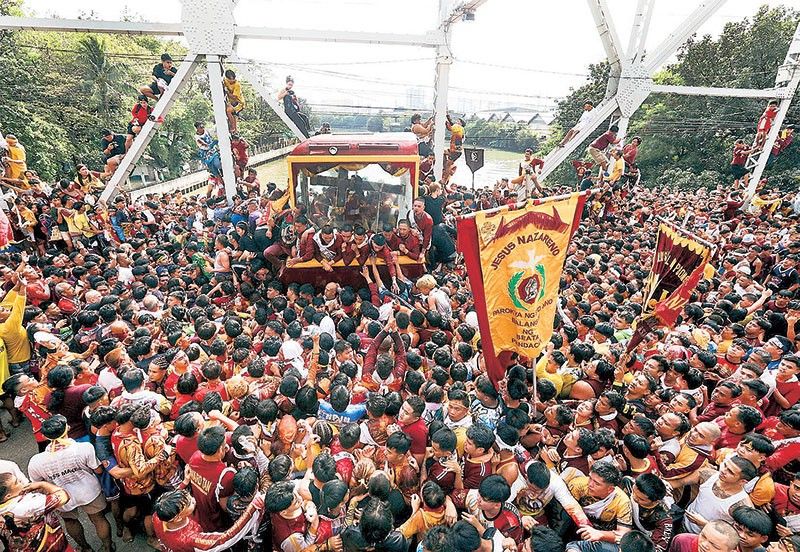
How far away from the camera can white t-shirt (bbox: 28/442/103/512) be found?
2807mm

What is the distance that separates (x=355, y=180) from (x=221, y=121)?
5.34 meters

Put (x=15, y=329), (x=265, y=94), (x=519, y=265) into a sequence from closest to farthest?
(x=519, y=265) → (x=15, y=329) → (x=265, y=94)

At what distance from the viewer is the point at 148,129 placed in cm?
Answer: 1070

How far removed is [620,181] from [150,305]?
1230 cm

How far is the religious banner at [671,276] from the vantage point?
396 cm

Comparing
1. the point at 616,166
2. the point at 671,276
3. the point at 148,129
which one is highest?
the point at 148,129

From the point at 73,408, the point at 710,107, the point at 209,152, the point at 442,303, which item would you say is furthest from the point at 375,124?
the point at 73,408

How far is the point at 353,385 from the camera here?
3699 millimetres

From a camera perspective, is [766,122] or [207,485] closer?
[207,485]

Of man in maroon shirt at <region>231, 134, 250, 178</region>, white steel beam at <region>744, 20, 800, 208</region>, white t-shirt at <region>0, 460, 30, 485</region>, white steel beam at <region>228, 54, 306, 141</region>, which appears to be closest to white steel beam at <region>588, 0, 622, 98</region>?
white steel beam at <region>744, 20, 800, 208</region>

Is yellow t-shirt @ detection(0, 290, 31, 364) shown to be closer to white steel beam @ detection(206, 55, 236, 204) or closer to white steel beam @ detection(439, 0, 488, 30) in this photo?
white steel beam @ detection(206, 55, 236, 204)

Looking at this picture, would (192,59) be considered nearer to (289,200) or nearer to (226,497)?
(289,200)

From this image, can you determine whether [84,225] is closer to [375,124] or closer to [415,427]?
[415,427]

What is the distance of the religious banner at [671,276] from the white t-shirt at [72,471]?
4.79m
